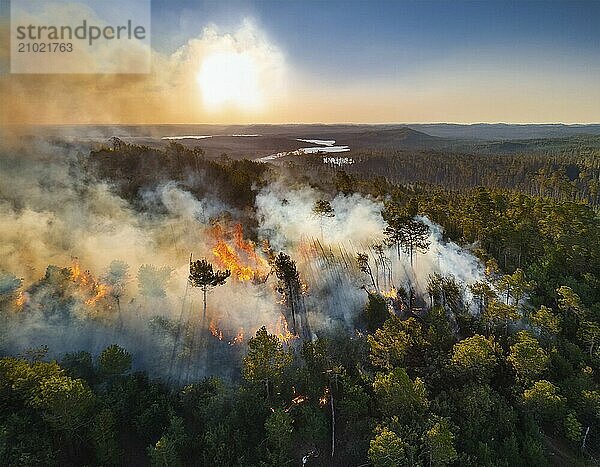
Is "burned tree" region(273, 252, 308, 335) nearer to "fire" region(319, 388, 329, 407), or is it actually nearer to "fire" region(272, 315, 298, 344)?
"fire" region(272, 315, 298, 344)

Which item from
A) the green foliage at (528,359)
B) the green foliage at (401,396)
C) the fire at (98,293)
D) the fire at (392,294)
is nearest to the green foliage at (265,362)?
the green foliage at (401,396)

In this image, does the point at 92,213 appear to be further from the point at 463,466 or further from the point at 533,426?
the point at 533,426

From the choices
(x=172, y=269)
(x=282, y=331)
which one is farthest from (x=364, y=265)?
(x=172, y=269)

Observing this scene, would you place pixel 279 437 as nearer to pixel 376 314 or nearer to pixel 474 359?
pixel 376 314

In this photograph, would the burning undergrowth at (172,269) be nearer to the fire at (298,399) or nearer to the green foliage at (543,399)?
the fire at (298,399)

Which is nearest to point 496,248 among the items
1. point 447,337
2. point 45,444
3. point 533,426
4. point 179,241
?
point 447,337
